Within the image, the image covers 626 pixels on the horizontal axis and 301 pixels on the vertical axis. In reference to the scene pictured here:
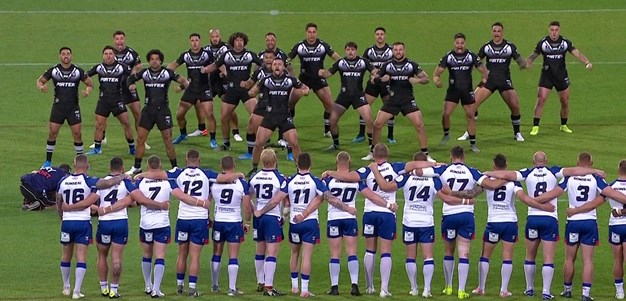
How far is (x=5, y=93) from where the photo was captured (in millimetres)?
37312

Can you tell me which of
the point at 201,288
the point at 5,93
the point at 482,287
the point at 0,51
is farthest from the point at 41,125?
the point at 482,287

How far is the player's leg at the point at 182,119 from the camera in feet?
105

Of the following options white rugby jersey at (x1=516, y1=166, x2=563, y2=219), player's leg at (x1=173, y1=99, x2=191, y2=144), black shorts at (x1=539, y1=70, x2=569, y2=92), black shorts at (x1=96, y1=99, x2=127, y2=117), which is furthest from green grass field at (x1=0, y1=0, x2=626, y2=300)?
A: white rugby jersey at (x1=516, y1=166, x2=563, y2=219)

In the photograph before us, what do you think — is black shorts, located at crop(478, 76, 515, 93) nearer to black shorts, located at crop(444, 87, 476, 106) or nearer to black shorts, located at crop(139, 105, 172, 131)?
black shorts, located at crop(444, 87, 476, 106)

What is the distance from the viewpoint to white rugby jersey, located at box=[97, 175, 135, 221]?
2216cm

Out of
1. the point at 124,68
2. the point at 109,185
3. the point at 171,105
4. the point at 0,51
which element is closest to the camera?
the point at 109,185

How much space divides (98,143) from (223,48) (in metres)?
3.39

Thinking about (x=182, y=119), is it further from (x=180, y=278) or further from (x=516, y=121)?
(x=180, y=278)

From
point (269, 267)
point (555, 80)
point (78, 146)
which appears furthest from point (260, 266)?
point (555, 80)

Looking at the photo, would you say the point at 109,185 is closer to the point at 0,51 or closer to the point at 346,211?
the point at 346,211

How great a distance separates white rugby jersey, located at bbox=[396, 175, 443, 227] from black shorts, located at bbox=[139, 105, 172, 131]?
783cm

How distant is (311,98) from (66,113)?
30.9 feet

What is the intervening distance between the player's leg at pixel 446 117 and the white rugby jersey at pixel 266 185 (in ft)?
32.5

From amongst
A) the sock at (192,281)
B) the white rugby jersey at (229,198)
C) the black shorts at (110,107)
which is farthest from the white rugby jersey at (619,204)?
the black shorts at (110,107)
